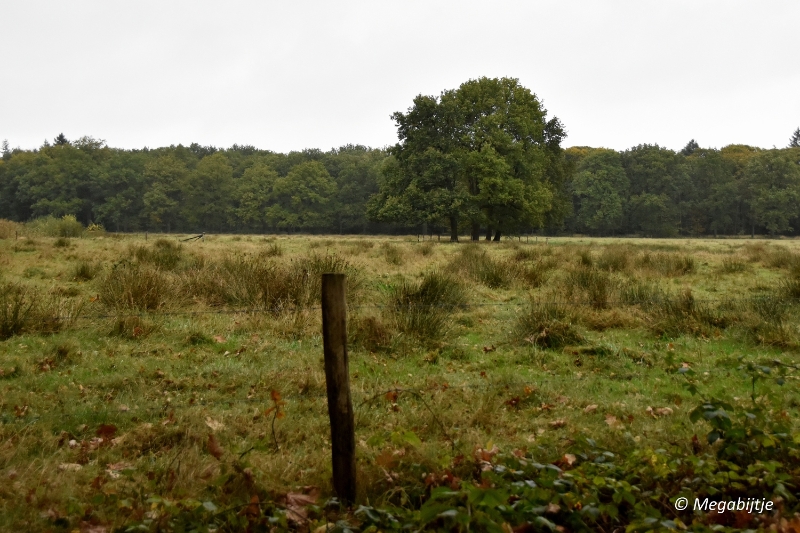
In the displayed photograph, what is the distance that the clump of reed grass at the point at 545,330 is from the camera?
821 centimetres

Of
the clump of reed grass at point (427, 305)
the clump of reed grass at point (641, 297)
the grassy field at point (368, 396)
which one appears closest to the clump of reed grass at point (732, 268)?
the grassy field at point (368, 396)

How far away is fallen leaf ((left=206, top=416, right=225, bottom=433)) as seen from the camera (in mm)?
4985

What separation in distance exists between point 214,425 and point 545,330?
4.91 metres

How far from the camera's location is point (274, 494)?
377cm

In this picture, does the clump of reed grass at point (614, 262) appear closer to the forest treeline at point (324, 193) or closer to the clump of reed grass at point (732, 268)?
the clump of reed grass at point (732, 268)

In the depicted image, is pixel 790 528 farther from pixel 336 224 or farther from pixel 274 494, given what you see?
pixel 336 224

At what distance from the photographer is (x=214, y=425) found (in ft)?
16.6

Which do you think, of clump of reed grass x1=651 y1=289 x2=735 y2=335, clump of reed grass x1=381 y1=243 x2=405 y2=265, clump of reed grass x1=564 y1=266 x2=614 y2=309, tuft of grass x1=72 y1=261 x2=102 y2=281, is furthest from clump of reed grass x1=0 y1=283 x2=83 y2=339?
clump of reed grass x1=381 y1=243 x2=405 y2=265

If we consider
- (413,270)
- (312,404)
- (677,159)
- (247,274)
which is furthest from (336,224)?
(312,404)

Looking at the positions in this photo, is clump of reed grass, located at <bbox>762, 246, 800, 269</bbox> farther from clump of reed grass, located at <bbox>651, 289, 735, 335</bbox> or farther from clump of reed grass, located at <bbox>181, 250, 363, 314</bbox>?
clump of reed grass, located at <bbox>181, 250, 363, 314</bbox>

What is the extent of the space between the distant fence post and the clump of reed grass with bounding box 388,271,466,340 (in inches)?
178

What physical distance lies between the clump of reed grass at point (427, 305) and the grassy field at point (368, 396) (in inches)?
1.7

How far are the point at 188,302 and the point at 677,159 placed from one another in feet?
268

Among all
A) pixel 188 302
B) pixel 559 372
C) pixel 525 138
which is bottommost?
pixel 559 372
